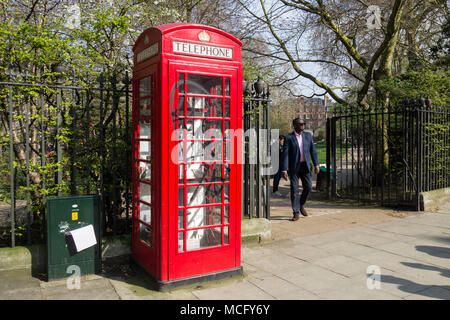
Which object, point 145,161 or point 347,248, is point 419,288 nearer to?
point 347,248

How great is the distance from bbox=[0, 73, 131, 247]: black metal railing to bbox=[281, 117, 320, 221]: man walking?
11.0 ft

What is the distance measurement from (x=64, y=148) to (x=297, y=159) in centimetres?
428

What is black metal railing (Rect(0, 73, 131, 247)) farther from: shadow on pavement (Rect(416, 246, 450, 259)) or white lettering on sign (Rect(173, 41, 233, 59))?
shadow on pavement (Rect(416, 246, 450, 259))

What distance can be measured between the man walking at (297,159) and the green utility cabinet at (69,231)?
3950mm

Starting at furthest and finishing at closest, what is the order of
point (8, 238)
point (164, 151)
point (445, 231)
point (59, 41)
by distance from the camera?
point (445, 231)
point (8, 238)
point (59, 41)
point (164, 151)

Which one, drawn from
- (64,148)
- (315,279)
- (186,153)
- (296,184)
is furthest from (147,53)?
(296,184)

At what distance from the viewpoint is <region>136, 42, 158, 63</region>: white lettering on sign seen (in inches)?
161

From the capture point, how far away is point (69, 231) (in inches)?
169

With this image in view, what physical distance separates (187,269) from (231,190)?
1.02 metres

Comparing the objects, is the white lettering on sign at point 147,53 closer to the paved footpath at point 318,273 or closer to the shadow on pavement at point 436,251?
the paved footpath at point 318,273

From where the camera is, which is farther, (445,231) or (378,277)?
(445,231)

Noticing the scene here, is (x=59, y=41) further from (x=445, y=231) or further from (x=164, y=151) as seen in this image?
(x=445, y=231)

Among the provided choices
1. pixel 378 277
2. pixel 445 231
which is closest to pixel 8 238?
pixel 378 277
